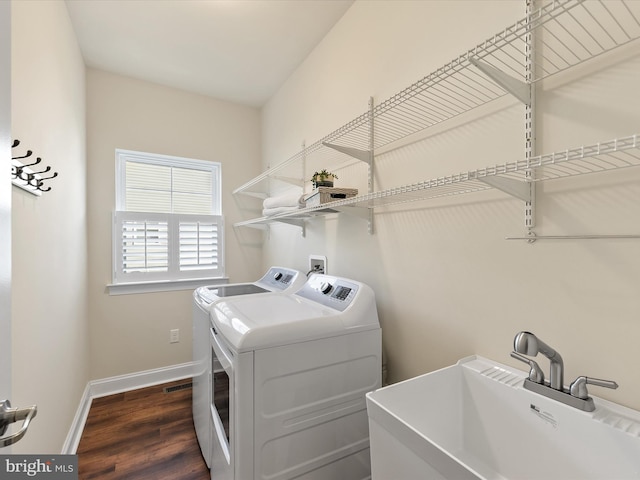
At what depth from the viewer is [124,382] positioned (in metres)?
2.59

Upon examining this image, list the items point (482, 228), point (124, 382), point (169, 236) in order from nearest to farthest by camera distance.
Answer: point (482, 228), point (124, 382), point (169, 236)

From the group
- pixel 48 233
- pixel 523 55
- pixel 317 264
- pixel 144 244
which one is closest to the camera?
pixel 523 55

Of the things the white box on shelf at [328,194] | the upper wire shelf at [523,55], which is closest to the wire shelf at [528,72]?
the upper wire shelf at [523,55]

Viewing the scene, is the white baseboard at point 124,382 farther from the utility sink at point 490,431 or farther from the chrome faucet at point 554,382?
the chrome faucet at point 554,382

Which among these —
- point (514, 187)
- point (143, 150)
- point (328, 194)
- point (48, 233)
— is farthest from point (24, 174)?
point (514, 187)

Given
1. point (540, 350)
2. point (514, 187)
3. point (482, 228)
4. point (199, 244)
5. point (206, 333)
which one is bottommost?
point (206, 333)

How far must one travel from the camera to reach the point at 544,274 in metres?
0.96

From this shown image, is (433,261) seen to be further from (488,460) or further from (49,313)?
(49,313)

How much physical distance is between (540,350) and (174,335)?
9.28 ft

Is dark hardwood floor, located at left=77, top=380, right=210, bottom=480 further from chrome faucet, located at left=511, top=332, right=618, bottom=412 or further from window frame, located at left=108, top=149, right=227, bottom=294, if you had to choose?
chrome faucet, located at left=511, top=332, right=618, bottom=412

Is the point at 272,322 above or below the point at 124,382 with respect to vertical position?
above

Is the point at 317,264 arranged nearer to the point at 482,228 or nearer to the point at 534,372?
the point at 482,228

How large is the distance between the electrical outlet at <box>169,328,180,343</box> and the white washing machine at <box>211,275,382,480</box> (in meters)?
1.51

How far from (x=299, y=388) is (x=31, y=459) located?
2.60 ft
